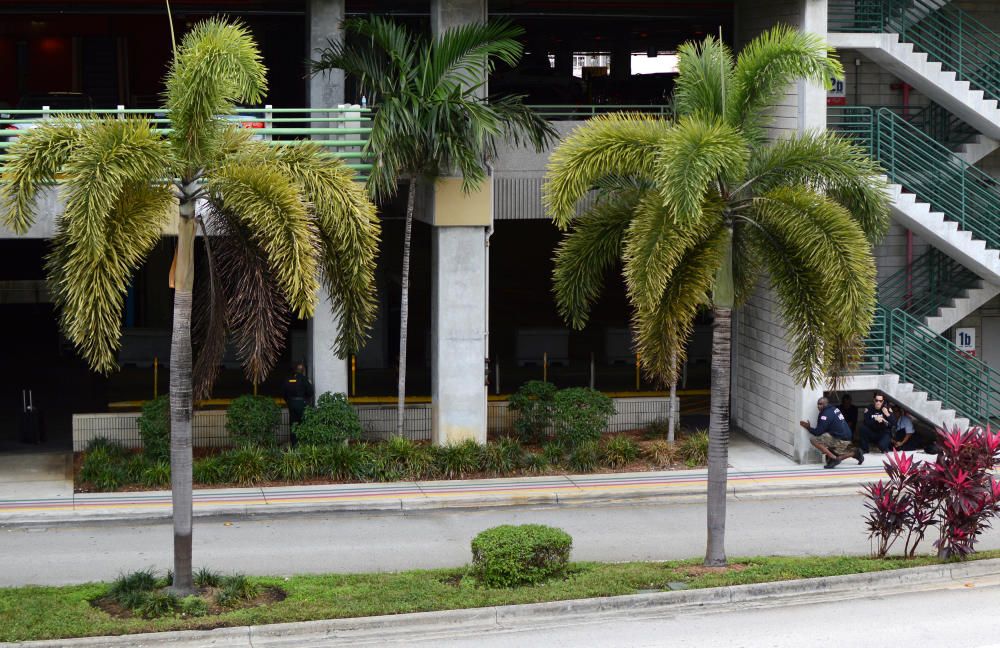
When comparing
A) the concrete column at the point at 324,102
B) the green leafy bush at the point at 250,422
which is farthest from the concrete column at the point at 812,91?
the green leafy bush at the point at 250,422

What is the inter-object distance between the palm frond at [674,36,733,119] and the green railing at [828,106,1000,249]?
673 centimetres

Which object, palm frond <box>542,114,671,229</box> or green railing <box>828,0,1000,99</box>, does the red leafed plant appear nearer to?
palm frond <box>542,114,671,229</box>

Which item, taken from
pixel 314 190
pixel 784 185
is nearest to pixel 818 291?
pixel 784 185

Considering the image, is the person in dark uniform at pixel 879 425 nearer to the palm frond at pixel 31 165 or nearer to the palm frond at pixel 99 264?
the palm frond at pixel 99 264

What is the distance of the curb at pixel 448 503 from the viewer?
Result: 18.9 meters

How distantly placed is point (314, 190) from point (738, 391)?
39.4 feet

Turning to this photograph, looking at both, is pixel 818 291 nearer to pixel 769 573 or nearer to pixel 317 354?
pixel 769 573

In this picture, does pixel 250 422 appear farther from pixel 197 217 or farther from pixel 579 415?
pixel 197 217

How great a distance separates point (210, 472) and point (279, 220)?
23.5 feet

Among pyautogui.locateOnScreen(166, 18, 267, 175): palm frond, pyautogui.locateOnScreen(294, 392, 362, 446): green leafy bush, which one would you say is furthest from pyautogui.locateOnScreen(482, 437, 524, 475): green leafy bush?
pyautogui.locateOnScreen(166, 18, 267, 175): palm frond

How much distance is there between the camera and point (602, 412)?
22.3 m

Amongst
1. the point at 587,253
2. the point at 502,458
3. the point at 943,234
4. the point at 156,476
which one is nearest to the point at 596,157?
the point at 587,253

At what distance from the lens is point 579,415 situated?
21.9 m

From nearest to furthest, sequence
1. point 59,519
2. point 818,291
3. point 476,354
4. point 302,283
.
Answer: point 302,283
point 818,291
point 59,519
point 476,354
